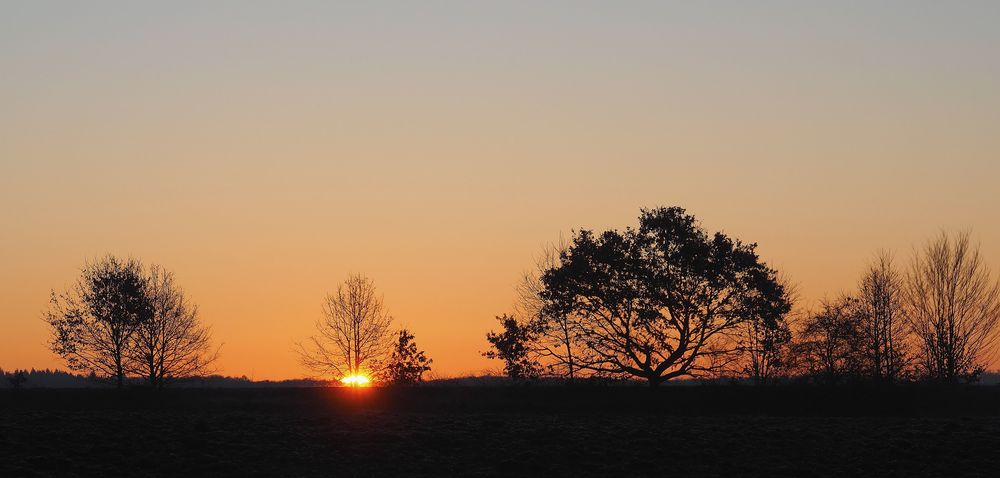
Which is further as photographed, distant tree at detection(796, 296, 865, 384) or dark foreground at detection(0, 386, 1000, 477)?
distant tree at detection(796, 296, 865, 384)

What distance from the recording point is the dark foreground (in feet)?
164

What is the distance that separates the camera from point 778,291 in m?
72.9

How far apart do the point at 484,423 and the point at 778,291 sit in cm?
2426

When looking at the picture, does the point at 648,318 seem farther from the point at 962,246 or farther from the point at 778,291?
the point at 962,246

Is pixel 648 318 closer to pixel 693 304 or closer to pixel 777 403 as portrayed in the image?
pixel 693 304

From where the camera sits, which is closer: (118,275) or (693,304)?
(693,304)

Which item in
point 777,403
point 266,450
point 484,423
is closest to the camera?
point 266,450

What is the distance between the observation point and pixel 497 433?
185 feet

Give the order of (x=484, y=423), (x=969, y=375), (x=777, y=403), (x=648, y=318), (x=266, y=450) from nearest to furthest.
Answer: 1. (x=266, y=450)
2. (x=484, y=423)
3. (x=777, y=403)
4. (x=648, y=318)
5. (x=969, y=375)

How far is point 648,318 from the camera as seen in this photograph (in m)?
72.7

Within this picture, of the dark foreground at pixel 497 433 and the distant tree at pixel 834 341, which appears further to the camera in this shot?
the distant tree at pixel 834 341

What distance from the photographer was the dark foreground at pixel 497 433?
164 ft

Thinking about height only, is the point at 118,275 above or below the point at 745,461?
above

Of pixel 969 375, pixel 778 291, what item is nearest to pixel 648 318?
pixel 778 291
